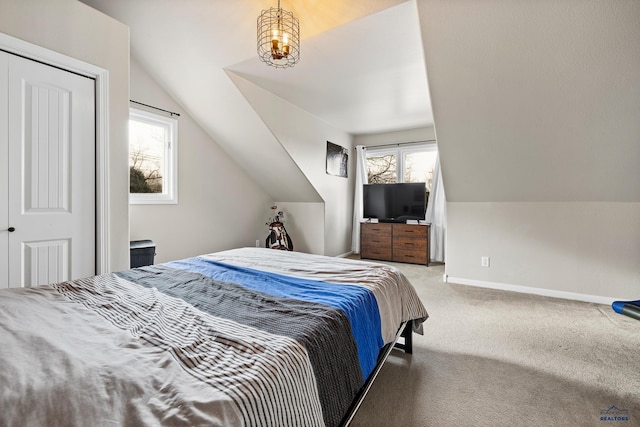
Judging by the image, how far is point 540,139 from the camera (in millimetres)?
2881

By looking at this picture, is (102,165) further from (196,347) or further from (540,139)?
(540,139)

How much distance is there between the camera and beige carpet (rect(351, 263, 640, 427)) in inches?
59.7

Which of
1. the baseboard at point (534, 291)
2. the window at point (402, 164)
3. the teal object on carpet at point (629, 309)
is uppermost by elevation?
the window at point (402, 164)

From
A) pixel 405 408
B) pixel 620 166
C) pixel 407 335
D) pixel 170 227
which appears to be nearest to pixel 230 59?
pixel 170 227

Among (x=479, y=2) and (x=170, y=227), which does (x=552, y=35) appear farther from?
(x=170, y=227)

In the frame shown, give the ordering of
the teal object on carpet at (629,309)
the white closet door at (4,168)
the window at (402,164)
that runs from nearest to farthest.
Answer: the teal object on carpet at (629,309) < the white closet door at (4,168) < the window at (402,164)

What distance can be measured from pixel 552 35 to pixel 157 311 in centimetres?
294

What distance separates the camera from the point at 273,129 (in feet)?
12.5

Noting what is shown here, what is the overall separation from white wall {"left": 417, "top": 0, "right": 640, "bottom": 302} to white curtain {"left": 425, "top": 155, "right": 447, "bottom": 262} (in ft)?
4.03

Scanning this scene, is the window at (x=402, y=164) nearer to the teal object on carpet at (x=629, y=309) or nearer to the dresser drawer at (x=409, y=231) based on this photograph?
the dresser drawer at (x=409, y=231)

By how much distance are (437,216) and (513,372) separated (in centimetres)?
357

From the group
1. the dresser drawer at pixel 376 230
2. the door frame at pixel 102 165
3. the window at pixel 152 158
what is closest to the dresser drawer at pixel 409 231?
the dresser drawer at pixel 376 230

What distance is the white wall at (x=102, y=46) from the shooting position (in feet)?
6.39

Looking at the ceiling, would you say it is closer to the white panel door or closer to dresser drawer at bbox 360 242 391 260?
the white panel door
